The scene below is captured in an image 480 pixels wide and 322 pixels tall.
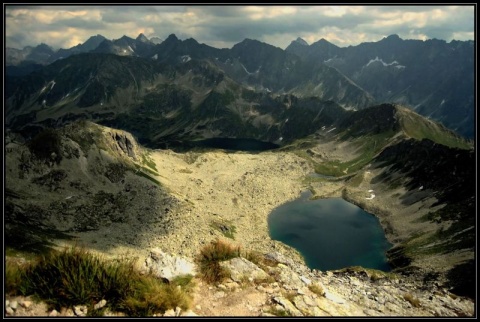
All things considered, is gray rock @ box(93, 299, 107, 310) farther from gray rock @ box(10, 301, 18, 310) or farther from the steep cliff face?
the steep cliff face

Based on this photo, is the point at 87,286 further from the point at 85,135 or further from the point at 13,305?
the point at 85,135

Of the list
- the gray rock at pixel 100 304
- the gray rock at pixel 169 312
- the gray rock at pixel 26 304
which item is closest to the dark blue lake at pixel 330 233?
the gray rock at pixel 169 312

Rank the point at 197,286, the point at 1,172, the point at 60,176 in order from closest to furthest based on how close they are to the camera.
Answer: the point at 197,286, the point at 1,172, the point at 60,176

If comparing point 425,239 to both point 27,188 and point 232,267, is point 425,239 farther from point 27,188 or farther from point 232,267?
point 27,188

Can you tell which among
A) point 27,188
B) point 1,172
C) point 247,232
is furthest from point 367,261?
point 1,172

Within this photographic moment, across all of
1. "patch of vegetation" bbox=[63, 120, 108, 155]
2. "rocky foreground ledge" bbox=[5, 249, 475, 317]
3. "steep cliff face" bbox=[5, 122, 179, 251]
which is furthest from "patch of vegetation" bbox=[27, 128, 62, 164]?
"rocky foreground ledge" bbox=[5, 249, 475, 317]

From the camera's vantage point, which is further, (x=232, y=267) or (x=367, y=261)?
(x=367, y=261)

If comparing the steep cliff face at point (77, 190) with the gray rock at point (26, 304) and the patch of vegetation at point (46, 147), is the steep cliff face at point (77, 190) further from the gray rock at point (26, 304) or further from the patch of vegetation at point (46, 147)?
the gray rock at point (26, 304)
